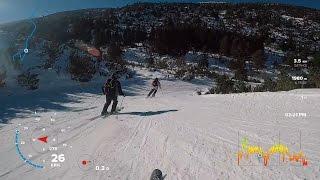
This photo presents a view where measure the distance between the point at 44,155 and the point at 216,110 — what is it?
6.60 meters

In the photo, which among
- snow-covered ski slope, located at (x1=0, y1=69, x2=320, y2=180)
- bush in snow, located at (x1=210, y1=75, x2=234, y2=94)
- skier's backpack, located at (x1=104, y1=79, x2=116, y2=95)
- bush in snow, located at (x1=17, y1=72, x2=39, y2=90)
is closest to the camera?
snow-covered ski slope, located at (x1=0, y1=69, x2=320, y2=180)

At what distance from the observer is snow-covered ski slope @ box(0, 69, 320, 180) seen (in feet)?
22.5

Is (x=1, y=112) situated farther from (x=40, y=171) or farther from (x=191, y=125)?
(x=40, y=171)

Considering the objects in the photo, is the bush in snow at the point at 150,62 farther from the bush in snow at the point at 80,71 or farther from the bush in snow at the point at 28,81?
the bush in snow at the point at 28,81

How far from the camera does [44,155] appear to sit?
8.12m

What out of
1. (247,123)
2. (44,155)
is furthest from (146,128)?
(44,155)

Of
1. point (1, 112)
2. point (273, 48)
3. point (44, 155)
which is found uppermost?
point (44, 155)

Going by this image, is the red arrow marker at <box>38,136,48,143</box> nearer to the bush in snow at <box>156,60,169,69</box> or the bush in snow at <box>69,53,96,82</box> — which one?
the bush in snow at <box>69,53,96,82</box>

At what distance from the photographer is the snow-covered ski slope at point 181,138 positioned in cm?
685

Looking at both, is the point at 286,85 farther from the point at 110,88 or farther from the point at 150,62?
the point at 150,62

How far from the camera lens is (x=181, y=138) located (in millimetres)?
9203
